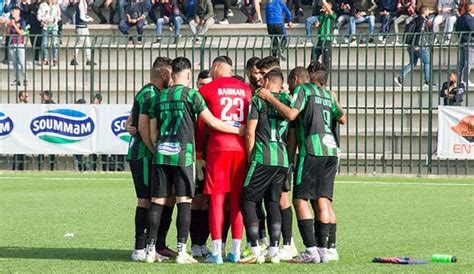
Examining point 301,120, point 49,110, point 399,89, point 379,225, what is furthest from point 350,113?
point 301,120

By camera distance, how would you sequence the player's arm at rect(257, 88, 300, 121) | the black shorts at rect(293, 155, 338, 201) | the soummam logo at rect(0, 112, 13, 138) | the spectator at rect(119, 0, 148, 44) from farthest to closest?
the spectator at rect(119, 0, 148, 44) → the soummam logo at rect(0, 112, 13, 138) → the black shorts at rect(293, 155, 338, 201) → the player's arm at rect(257, 88, 300, 121)

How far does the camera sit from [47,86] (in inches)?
1168

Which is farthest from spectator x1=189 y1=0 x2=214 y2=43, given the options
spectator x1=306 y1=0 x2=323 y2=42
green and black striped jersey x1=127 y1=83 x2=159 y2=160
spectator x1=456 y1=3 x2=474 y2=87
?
green and black striped jersey x1=127 y1=83 x2=159 y2=160

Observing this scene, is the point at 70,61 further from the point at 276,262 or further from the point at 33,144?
the point at 276,262

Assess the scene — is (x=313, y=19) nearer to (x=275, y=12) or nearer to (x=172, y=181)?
(x=275, y=12)

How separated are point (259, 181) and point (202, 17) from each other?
19787 mm

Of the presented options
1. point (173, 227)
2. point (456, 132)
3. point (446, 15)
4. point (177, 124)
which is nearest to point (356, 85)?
point (456, 132)

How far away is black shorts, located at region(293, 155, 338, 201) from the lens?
40.9ft

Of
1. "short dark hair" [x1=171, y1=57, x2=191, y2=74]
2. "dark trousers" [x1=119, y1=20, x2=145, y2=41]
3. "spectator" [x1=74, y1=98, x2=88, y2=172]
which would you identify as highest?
"dark trousers" [x1=119, y1=20, x2=145, y2=41]

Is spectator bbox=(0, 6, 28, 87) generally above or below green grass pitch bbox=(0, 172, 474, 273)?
above

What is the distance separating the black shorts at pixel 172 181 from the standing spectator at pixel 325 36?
14.2m

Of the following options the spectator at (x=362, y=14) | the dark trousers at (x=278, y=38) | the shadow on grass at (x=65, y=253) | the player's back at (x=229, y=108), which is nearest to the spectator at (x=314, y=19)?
the spectator at (x=362, y=14)

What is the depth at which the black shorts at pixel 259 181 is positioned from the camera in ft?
40.4

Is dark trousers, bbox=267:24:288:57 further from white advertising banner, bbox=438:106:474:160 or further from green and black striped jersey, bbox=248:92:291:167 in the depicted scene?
green and black striped jersey, bbox=248:92:291:167
